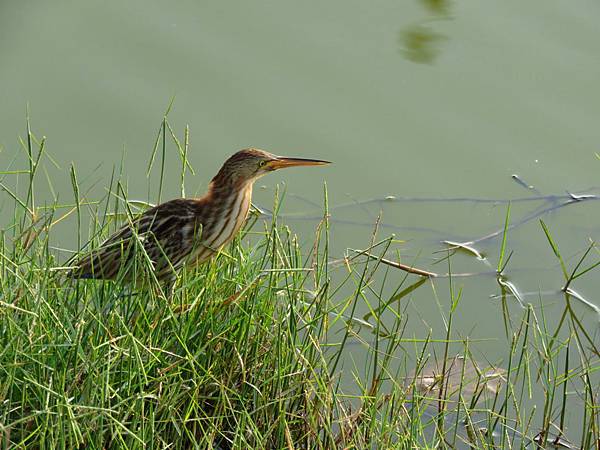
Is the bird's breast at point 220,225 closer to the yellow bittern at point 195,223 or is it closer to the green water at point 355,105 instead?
the yellow bittern at point 195,223

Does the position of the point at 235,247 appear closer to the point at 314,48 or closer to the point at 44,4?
the point at 314,48

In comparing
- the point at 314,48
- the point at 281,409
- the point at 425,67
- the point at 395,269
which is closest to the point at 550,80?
the point at 425,67

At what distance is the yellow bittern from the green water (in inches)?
33.4

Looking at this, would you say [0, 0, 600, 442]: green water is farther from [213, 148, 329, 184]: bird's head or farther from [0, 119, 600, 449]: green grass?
[0, 119, 600, 449]: green grass

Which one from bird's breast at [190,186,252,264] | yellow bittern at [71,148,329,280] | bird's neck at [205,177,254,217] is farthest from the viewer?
bird's neck at [205,177,254,217]

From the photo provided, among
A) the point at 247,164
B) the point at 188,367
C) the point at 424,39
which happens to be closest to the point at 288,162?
the point at 247,164

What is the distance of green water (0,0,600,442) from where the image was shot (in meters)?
5.12

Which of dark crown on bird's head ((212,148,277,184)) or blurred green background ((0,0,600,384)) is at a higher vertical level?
dark crown on bird's head ((212,148,277,184))

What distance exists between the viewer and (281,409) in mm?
Answer: 3256

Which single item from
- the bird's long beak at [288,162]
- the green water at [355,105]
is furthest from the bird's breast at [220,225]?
the green water at [355,105]

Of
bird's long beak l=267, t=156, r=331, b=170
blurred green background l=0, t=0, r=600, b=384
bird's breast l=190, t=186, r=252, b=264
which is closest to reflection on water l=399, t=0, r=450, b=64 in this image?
blurred green background l=0, t=0, r=600, b=384

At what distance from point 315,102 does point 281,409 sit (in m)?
2.73

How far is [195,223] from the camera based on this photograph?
3.83m

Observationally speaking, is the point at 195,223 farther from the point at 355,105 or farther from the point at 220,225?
the point at 355,105
